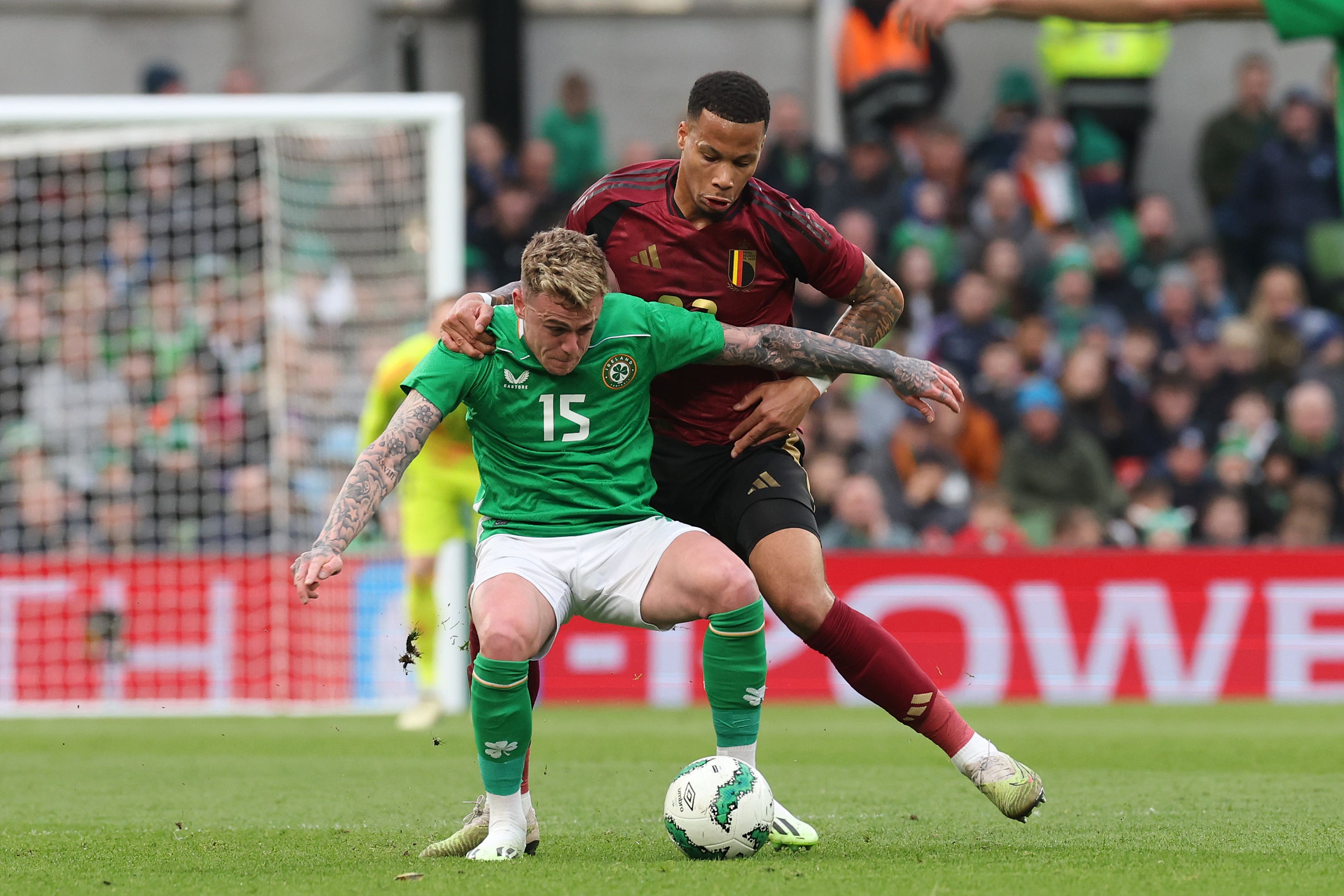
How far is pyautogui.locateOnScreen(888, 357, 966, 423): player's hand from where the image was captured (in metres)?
5.11

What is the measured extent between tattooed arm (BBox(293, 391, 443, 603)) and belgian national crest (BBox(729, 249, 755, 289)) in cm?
99

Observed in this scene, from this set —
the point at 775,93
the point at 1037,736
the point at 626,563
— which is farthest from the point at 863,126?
the point at 626,563

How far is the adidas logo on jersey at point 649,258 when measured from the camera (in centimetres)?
523

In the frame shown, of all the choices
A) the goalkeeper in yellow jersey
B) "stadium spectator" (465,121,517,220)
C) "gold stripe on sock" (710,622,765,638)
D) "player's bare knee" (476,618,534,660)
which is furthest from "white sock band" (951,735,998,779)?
"stadium spectator" (465,121,517,220)

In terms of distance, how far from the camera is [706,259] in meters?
5.23

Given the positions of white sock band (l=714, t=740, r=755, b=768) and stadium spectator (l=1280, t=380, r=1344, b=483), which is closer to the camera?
white sock band (l=714, t=740, r=755, b=768)

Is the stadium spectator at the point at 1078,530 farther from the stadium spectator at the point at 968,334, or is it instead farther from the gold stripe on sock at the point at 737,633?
the gold stripe on sock at the point at 737,633

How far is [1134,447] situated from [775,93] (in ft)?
18.4

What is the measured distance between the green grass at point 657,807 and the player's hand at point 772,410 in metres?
1.21

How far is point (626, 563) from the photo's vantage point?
4918 millimetres

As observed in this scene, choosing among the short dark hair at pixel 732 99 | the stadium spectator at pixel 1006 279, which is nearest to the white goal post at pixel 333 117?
the stadium spectator at pixel 1006 279

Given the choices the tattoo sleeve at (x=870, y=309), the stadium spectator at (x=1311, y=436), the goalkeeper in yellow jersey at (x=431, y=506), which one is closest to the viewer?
the tattoo sleeve at (x=870, y=309)

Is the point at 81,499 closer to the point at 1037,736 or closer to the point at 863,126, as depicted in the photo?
the point at 1037,736

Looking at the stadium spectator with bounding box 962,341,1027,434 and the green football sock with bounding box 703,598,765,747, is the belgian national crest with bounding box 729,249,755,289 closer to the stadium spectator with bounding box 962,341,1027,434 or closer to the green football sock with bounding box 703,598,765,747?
the green football sock with bounding box 703,598,765,747
